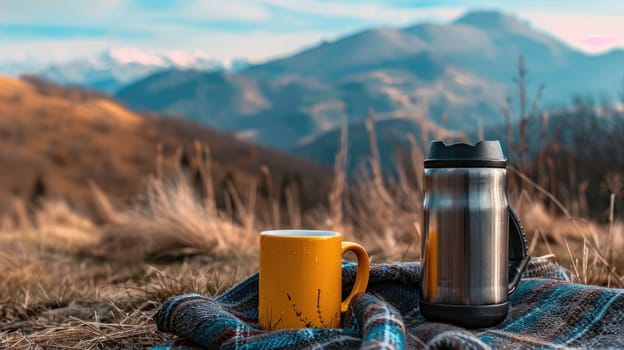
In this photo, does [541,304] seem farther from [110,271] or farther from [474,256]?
[110,271]

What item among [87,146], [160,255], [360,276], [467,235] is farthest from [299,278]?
[87,146]

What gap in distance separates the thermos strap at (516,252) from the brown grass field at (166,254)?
644mm

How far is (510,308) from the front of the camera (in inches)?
69.6

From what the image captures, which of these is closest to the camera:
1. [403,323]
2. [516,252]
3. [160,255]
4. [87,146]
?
[403,323]

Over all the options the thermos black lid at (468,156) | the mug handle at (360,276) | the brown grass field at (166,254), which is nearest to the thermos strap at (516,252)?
the thermos black lid at (468,156)

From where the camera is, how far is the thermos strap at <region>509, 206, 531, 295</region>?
5.48 ft

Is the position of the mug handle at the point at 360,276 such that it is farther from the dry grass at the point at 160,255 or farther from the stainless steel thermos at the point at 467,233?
the dry grass at the point at 160,255

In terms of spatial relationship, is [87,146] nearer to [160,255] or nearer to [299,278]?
[160,255]

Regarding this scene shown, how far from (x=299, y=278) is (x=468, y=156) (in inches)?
19.2

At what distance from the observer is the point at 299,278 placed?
1.58 m

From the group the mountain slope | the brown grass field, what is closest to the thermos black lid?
the brown grass field

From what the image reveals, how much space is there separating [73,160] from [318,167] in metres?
34.6

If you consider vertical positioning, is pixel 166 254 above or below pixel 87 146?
above

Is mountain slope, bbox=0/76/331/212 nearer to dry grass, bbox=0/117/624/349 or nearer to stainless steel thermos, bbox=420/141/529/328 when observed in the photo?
dry grass, bbox=0/117/624/349
